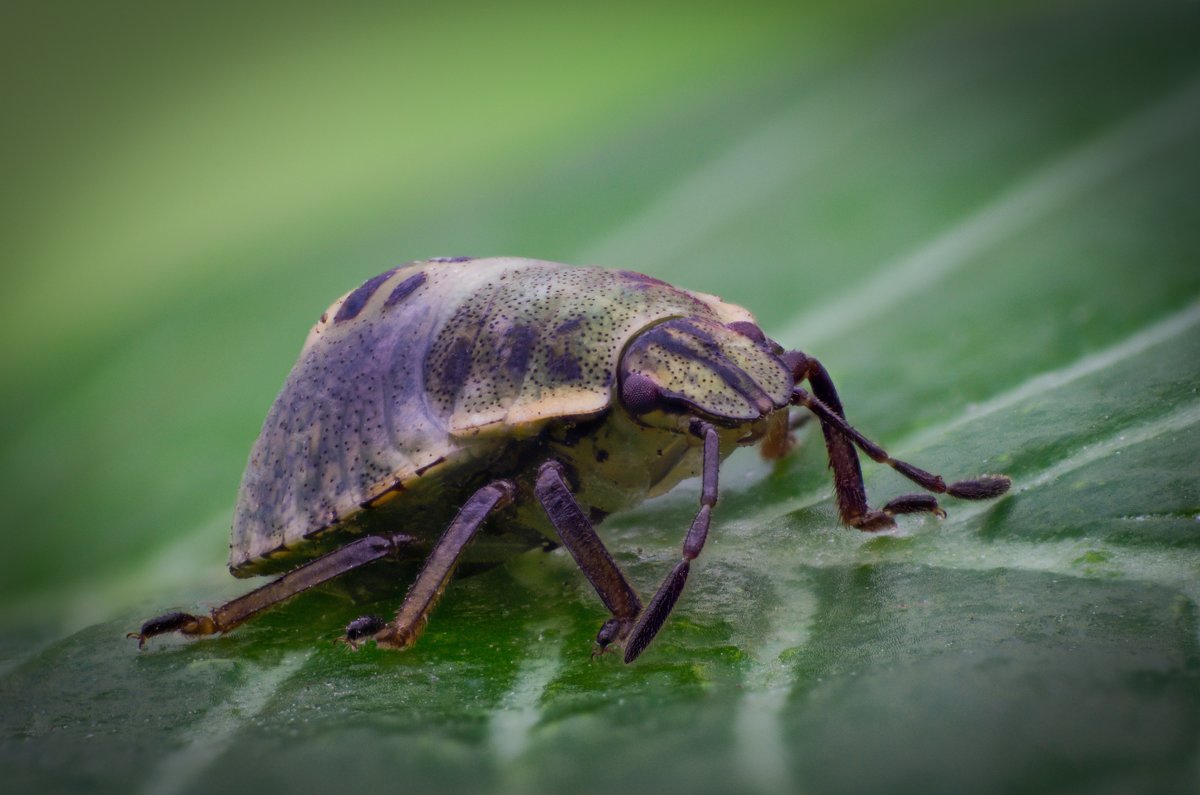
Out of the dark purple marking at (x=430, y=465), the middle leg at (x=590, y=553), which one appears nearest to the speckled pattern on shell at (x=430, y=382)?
the dark purple marking at (x=430, y=465)

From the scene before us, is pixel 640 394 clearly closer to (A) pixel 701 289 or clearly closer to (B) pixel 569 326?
(B) pixel 569 326

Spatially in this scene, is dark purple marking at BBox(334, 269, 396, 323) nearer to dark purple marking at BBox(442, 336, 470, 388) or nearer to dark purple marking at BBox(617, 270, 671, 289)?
dark purple marking at BBox(442, 336, 470, 388)

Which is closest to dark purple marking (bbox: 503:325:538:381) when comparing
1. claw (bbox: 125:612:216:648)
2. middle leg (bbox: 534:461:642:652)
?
middle leg (bbox: 534:461:642:652)

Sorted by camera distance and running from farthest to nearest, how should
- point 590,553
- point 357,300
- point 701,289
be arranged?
point 701,289 → point 357,300 → point 590,553

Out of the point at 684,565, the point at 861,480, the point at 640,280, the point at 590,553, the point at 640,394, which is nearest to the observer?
the point at 684,565

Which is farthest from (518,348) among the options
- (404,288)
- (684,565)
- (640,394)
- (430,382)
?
(684,565)

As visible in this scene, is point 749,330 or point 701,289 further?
point 701,289

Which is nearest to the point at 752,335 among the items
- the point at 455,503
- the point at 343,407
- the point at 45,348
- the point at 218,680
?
the point at 455,503
